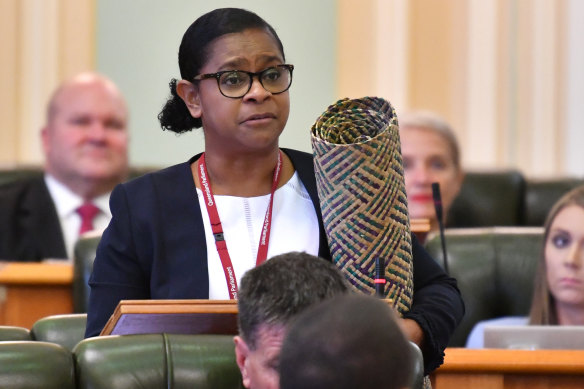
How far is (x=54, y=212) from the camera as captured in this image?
4.88 meters

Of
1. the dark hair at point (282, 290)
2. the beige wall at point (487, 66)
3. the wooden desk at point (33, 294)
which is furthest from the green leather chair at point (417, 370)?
the beige wall at point (487, 66)

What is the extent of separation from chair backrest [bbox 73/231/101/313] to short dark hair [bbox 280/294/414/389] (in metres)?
2.68

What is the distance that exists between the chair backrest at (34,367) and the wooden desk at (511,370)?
1.16 m

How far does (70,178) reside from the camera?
4977 mm

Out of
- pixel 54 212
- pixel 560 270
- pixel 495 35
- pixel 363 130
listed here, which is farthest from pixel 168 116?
pixel 495 35

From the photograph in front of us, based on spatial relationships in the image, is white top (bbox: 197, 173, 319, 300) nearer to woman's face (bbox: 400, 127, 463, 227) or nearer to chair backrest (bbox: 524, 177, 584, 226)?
woman's face (bbox: 400, 127, 463, 227)

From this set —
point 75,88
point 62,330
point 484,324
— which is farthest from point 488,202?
point 62,330

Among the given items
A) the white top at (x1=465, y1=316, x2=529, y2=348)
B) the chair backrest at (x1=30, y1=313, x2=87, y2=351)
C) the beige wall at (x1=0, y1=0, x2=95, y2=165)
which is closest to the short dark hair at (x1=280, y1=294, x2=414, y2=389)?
the chair backrest at (x1=30, y1=313, x2=87, y2=351)

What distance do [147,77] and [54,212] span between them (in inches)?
50.2

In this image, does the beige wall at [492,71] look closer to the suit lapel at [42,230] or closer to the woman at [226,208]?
the suit lapel at [42,230]

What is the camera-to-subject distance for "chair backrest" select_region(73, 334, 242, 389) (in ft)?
6.70

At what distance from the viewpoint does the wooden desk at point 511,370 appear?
9.56 ft

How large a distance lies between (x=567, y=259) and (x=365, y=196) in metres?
1.85

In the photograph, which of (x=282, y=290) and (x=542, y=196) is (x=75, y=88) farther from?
(x=282, y=290)
